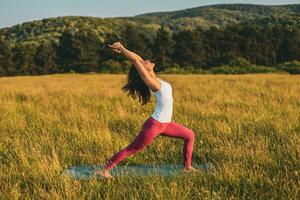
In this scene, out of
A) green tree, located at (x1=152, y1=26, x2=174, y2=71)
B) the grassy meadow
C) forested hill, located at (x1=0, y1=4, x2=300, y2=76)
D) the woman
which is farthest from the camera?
green tree, located at (x1=152, y1=26, x2=174, y2=71)

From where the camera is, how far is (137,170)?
19.6 feet

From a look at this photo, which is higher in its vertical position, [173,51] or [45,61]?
[173,51]

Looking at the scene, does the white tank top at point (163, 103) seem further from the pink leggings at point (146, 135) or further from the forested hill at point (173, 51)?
the forested hill at point (173, 51)

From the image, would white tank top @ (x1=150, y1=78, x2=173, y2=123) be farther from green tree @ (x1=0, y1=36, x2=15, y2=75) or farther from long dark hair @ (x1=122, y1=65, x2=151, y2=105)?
green tree @ (x1=0, y1=36, x2=15, y2=75)

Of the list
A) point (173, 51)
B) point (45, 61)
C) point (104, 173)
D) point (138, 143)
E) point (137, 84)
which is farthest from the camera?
point (45, 61)

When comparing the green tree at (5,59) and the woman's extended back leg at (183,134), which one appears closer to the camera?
the woman's extended back leg at (183,134)

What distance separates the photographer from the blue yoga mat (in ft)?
18.0

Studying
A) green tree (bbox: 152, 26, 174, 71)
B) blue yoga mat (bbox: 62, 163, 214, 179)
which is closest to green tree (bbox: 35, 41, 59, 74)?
green tree (bbox: 152, 26, 174, 71)

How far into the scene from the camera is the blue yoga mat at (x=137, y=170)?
18.0 feet

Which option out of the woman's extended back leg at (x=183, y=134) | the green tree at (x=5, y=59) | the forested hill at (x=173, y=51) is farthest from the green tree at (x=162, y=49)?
the woman's extended back leg at (x=183, y=134)

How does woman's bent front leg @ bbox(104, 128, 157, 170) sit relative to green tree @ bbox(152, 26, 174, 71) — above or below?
above

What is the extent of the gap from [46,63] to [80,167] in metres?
55.3

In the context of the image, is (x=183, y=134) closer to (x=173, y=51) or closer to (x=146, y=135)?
(x=146, y=135)

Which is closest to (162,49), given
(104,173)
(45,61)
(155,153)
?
(45,61)
